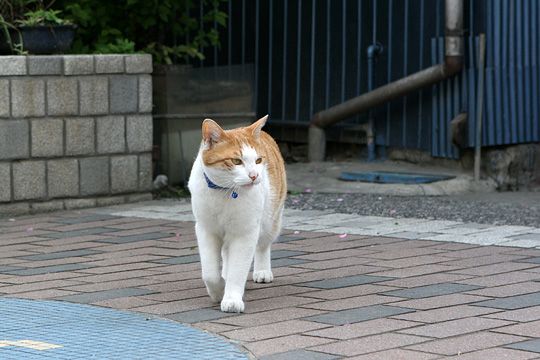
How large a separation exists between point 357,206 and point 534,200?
169 cm

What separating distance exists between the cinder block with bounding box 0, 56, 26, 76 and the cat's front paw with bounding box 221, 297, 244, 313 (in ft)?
13.1

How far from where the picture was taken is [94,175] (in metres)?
9.23

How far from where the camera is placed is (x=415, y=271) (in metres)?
6.46

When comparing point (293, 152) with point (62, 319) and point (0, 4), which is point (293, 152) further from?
point (62, 319)

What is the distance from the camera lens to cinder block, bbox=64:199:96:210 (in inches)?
359

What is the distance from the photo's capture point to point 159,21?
34.5 ft

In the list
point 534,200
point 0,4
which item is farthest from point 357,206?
point 0,4

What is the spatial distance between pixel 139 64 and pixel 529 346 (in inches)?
212

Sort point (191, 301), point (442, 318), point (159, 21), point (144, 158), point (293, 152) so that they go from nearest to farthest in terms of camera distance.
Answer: point (442, 318)
point (191, 301)
point (144, 158)
point (159, 21)
point (293, 152)

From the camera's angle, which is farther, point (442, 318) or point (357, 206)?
point (357, 206)

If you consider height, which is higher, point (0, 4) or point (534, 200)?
point (0, 4)

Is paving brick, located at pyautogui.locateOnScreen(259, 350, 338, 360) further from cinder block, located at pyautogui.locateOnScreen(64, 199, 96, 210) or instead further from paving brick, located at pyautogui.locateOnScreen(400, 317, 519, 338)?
cinder block, located at pyautogui.locateOnScreen(64, 199, 96, 210)

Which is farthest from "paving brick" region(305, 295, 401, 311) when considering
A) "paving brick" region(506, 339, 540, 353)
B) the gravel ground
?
the gravel ground

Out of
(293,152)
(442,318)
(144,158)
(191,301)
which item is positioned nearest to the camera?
(442,318)
